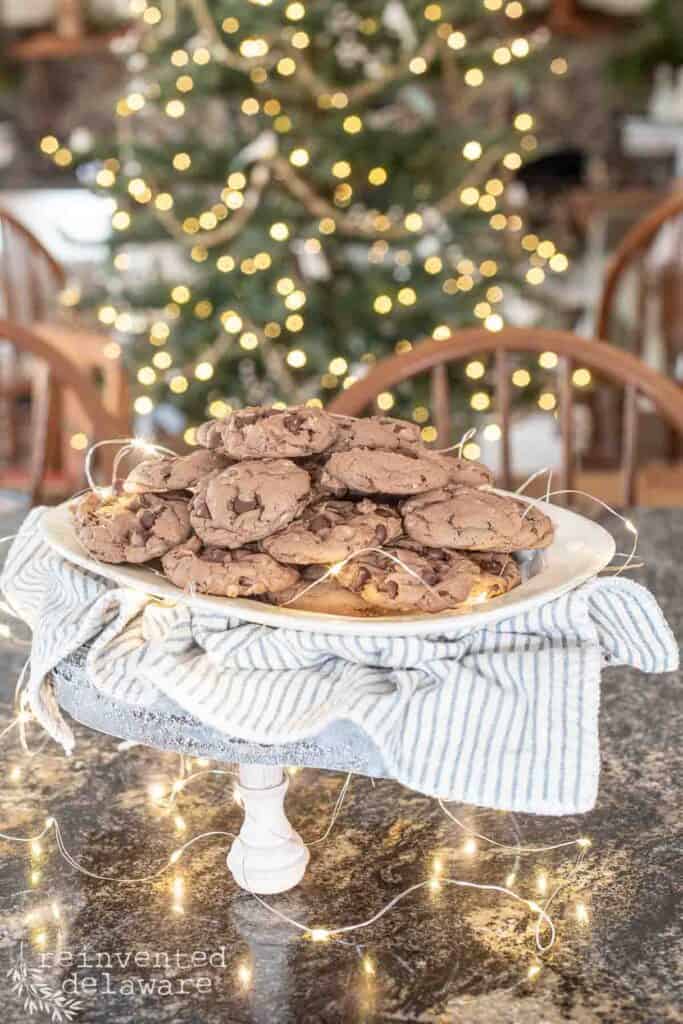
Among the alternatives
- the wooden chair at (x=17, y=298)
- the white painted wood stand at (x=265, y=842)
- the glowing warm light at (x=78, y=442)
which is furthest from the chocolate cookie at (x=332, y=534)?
the wooden chair at (x=17, y=298)

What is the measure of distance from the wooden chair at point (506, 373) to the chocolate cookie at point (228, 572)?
30.1 inches

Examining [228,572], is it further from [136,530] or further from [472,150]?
[472,150]

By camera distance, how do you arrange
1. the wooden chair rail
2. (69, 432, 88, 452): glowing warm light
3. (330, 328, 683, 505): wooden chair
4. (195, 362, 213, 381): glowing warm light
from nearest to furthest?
(330, 328, 683, 505): wooden chair, (69, 432, 88, 452): glowing warm light, the wooden chair rail, (195, 362, 213, 381): glowing warm light

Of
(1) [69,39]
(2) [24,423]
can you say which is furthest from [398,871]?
(1) [69,39]

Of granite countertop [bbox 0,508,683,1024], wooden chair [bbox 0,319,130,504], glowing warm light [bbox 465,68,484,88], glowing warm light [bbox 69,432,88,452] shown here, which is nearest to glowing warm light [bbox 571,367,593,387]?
glowing warm light [bbox 465,68,484,88]

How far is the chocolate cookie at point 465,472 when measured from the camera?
69cm

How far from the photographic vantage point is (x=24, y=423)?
405 cm

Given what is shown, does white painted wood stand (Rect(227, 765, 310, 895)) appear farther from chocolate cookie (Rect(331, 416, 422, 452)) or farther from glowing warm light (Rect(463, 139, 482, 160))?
glowing warm light (Rect(463, 139, 482, 160))

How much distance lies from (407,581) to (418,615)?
2cm

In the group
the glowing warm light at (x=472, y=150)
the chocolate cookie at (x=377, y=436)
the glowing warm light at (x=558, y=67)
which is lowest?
the chocolate cookie at (x=377, y=436)

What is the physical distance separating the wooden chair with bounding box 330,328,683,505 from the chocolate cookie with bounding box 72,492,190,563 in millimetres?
726

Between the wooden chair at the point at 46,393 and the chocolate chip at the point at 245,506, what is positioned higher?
the chocolate chip at the point at 245,506

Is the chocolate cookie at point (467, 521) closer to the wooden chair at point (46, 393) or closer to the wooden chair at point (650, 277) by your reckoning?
the wooden chair at point (46, 393)

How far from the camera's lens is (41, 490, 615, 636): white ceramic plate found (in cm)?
58
